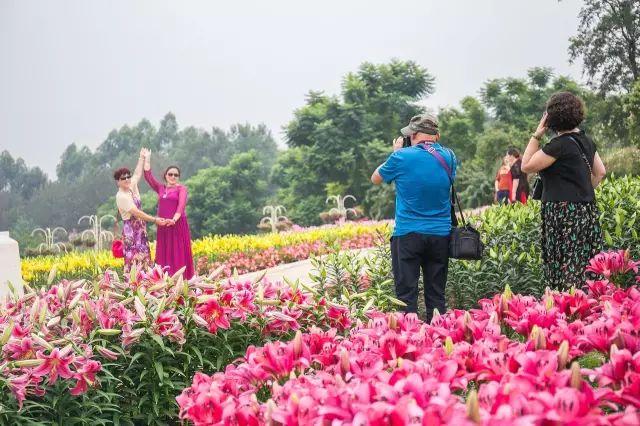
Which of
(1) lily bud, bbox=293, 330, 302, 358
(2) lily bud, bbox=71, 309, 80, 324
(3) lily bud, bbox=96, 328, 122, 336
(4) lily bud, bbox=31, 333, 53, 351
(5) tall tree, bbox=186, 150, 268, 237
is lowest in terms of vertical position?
(5) tall tree, bbox=186, 150, 268, 237

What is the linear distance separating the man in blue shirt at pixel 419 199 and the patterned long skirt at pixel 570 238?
2.13ft

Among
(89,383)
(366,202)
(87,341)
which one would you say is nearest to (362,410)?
(89,383)

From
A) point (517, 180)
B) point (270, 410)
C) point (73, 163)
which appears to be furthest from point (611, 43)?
point (73, 163)

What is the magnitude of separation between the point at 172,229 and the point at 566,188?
5.51m

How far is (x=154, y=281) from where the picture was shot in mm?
4340

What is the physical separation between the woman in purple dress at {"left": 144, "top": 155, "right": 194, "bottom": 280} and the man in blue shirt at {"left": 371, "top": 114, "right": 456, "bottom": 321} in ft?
15.1

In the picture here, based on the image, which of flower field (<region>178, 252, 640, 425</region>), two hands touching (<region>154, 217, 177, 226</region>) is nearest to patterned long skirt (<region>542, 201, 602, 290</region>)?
flower field (<region>178, 252, 640, 425</region>)

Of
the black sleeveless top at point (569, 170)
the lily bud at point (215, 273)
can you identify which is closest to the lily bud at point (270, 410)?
the lily bud at point (215, 273)

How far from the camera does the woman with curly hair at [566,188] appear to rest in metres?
4.80

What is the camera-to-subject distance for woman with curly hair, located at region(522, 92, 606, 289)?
4.80 meters

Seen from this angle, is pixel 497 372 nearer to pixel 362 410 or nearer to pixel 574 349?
pixel 574 349

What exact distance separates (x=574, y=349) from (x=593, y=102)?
105 ft

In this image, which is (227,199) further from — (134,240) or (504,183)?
(134,240)

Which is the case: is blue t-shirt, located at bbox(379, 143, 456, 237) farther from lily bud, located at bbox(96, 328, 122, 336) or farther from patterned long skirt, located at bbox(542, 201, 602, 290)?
lily bud, located at bbox(96, 328, 122, 336)
